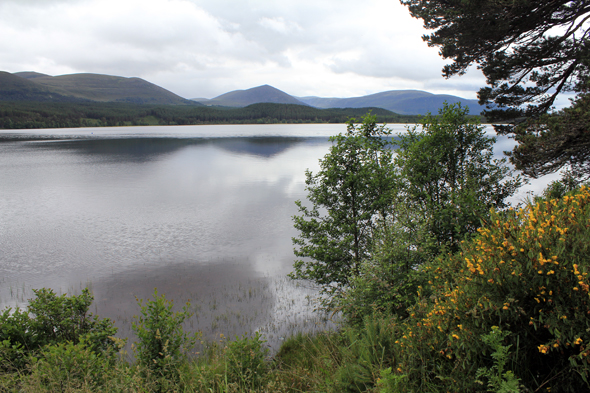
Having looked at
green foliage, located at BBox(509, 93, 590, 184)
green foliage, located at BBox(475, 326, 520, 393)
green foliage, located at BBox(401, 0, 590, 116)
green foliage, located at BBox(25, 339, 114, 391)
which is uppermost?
green foliage, located at BBox(401, 0, 590, 116)

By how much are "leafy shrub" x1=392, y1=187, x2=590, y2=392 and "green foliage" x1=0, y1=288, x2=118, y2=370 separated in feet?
22.7

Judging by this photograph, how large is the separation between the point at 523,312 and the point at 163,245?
21.2 m

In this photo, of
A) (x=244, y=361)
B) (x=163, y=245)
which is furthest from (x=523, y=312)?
(x=163, y=245)

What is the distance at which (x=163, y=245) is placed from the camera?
2147 cm

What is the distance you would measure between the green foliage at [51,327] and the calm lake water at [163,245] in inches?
173

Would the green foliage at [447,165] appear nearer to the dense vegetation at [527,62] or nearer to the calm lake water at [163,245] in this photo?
the dense vegetation at [527,62]

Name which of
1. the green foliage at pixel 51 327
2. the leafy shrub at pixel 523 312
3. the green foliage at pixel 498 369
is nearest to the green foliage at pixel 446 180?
the leafy shrub at pixel 523 312

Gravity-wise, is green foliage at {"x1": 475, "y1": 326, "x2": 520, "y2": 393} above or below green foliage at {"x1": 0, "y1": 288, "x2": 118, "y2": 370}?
above

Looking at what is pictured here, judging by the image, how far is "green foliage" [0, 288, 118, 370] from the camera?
768 cm

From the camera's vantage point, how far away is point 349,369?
16.1 ft

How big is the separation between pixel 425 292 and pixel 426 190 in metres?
9.99

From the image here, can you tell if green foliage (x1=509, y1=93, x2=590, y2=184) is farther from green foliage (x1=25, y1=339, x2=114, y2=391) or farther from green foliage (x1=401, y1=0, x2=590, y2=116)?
green foliage (x1=25, y1=339, x2=114, y2=391)

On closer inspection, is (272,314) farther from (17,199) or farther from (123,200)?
(17,199)

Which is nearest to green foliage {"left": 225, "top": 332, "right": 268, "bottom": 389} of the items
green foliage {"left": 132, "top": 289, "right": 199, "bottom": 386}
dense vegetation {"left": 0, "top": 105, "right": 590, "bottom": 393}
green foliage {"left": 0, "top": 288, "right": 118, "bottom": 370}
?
dense vegetation {"left": 0, "top": 105, "right": 590, "bottom": 393}
